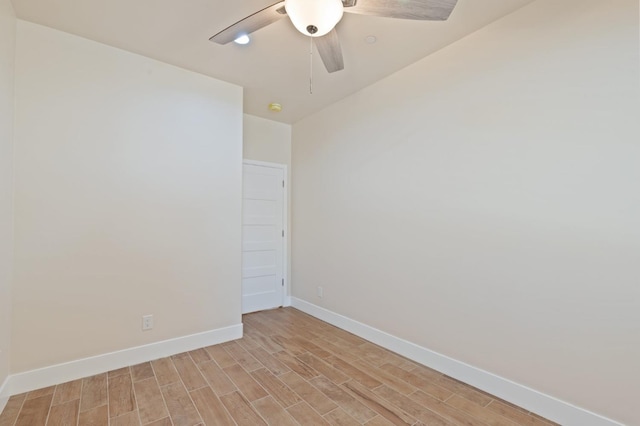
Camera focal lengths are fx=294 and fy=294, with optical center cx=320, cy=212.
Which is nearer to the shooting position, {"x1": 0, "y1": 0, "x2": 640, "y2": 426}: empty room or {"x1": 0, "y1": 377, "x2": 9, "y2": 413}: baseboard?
{"x1": 0, "y1": 0, "x2": 640, "y2": 426}: empty room

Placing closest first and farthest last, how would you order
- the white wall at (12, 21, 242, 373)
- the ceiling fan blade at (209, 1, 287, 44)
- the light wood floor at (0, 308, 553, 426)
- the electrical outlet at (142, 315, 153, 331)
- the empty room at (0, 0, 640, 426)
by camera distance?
the ceiling fan blade at (209, 1, 287, 44)
the empty room at (0, 0, 640, 426)
the light wood floor at (0, 308, 553, 426)
the white wall at (12, 21, 242, 373)
the electrical outlet at (142, 315, 153, 331)

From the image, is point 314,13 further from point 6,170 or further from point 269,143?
point 269,143

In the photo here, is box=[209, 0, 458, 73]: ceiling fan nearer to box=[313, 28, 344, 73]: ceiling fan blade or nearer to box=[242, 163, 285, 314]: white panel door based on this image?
box=[313, 28, 344, 73]: ceiling fan blade

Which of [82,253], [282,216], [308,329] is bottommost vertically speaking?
[308,329]

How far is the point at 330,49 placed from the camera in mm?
1916

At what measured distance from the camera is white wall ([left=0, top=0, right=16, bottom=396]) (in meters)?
1.94

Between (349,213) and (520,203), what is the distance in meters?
1.72

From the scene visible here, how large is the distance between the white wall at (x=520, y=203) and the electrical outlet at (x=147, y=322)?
2.06 m

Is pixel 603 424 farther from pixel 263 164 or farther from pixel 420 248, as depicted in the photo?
pixel 263 164

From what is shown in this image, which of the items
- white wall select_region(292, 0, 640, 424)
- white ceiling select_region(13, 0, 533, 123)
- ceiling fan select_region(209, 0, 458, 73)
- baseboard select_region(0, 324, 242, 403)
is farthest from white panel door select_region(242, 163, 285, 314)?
ceiling fan select_region(209, 0, 458, 73)

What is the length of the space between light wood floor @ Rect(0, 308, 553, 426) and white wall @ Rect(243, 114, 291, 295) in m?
1.82

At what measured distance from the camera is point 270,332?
3.31m

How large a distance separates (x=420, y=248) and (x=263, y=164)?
8.05ft

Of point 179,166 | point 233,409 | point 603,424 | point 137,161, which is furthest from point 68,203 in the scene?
point 603,424
